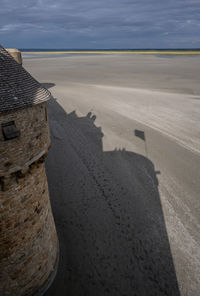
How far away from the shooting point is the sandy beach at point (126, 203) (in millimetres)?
8570

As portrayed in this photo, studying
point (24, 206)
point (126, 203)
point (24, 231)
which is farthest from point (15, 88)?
point (126, 203)

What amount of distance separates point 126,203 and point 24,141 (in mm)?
8840

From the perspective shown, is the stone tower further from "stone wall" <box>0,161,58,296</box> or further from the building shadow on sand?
the building shadow on sand

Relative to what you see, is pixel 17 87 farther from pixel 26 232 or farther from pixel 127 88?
pixel 127 88

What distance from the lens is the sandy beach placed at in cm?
857

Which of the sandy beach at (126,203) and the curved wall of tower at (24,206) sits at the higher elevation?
the curved wall of tower at (24,206)

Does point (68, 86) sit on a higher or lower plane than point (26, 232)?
higher

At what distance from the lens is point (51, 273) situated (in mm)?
8047

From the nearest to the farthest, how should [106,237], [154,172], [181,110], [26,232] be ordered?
1. [26,232]
2. [106,237]
3. [154,172]
4. [181,110]

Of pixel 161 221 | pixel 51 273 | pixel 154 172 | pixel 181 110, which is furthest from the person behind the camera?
pixel 181 110

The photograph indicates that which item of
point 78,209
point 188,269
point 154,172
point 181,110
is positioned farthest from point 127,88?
point 188,269

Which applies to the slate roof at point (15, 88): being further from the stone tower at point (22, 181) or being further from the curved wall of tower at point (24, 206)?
the curved wall of tower at point (24, 206)

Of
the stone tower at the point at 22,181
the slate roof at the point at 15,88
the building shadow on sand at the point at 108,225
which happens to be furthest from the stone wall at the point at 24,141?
→ the building shadow on sand at the point at 108,225

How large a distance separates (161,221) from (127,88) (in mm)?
33487
